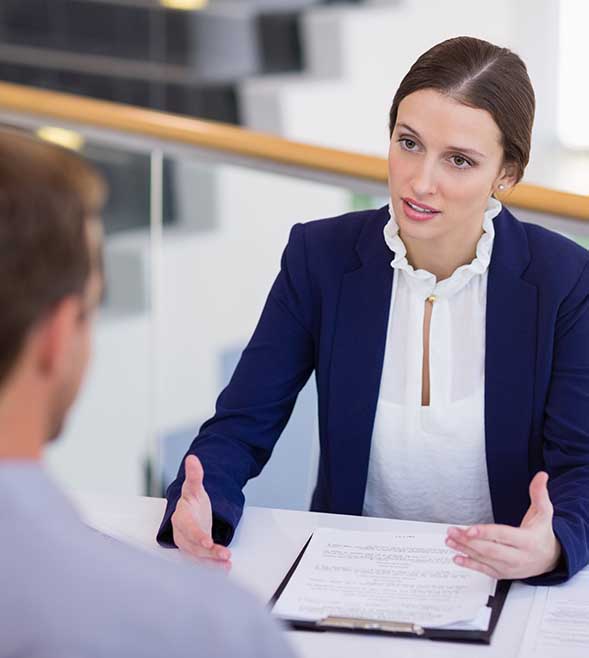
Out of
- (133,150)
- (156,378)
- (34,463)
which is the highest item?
(34,463)

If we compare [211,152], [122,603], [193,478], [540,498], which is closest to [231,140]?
[211,152]

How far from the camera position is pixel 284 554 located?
1.57m

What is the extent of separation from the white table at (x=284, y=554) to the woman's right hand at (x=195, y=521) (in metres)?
0.02

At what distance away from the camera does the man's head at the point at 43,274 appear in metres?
0.78

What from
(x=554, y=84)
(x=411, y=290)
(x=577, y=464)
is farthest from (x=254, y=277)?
(x=554, y=84)

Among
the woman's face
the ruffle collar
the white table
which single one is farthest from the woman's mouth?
the white table

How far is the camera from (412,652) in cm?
131

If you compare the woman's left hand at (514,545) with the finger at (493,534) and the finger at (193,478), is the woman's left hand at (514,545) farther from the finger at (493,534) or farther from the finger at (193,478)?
the finger at (193,478)

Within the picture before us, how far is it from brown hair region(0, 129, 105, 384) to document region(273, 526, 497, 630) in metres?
0.69

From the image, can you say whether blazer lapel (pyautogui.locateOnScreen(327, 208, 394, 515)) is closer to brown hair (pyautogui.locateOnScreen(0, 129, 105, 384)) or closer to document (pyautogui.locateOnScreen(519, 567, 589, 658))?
document (pyautogui.locateOnScreen(519, 567, 589, 658))

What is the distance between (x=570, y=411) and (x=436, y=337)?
0.78 feet

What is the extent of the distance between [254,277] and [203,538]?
155 centimetres

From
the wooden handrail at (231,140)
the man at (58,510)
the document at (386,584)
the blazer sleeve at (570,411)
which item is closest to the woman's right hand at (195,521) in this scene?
the document at (386,584)

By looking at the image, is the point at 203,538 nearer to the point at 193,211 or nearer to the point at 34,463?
the point at 34,463
